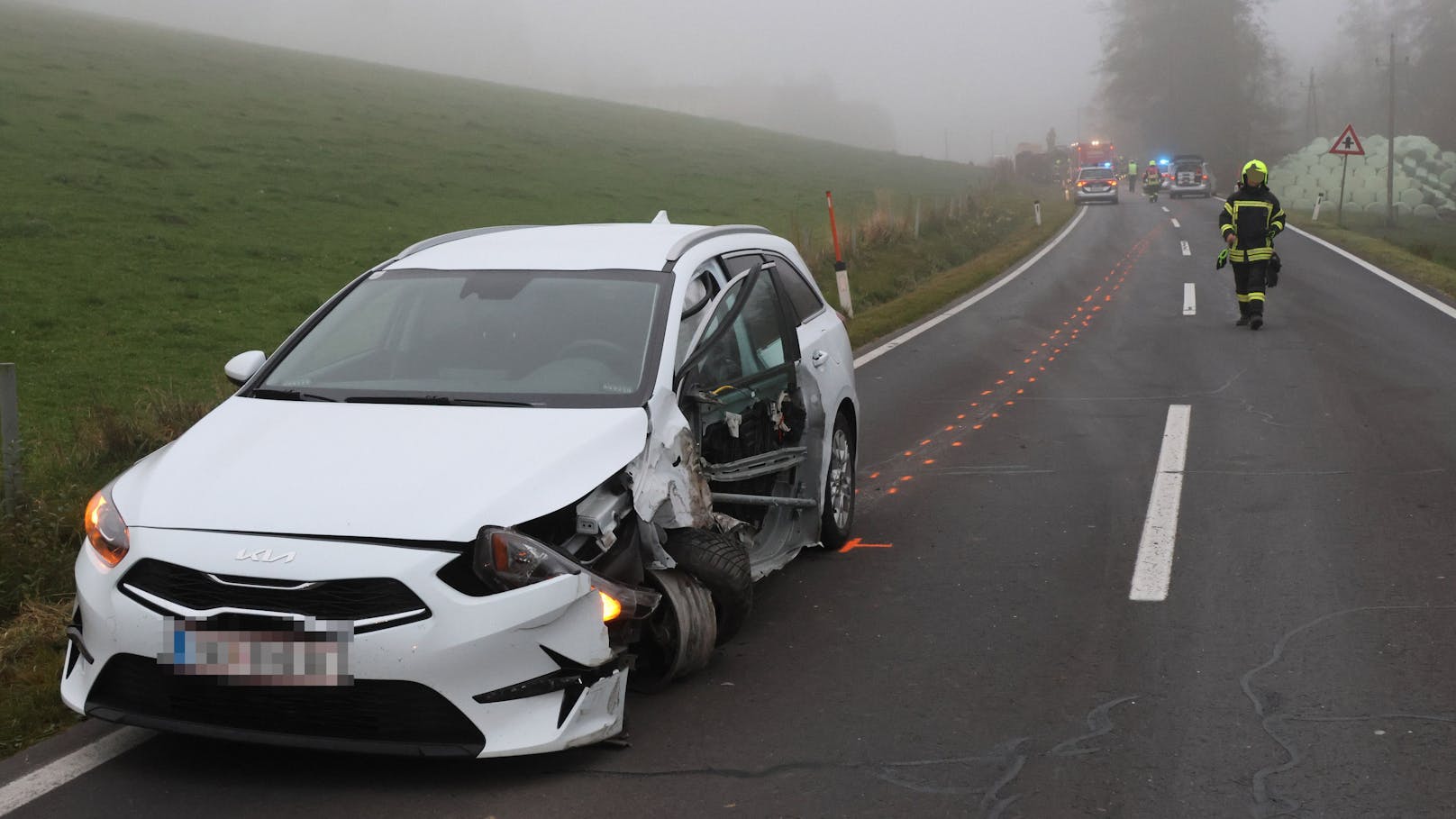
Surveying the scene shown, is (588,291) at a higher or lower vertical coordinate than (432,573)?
higher

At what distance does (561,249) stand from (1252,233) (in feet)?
38.8

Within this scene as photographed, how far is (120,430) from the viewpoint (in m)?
8.71

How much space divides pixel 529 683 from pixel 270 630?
77cm

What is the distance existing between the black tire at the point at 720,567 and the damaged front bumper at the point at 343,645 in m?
0.81

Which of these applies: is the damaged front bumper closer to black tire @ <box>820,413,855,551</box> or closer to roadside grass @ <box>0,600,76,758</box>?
roadside grass @ <box>0,600,76,758</box>

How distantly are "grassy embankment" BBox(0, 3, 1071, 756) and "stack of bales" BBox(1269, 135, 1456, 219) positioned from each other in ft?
38.8

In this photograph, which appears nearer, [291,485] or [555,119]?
[291,485]

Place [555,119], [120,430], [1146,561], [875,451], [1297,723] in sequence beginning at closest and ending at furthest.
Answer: [1297,723] → [1146,561] → [120,430] → [875,451] → [555,119]

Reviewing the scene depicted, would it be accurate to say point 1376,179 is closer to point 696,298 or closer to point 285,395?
point 696,298

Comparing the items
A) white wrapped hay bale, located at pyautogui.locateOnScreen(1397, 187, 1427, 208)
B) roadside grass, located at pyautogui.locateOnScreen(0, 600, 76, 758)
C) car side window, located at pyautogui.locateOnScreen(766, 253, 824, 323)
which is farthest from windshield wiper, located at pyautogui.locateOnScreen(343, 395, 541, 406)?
white wrapped hay bale, located at pyautogui.locateOnScreen(1397, 187, 1427, 208)

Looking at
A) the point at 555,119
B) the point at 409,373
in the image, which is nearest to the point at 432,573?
the point at 409,373

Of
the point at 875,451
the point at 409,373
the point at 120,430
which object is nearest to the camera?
the point at 409,373

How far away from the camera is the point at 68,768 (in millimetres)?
4445

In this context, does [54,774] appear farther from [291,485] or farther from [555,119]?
[555,119]
